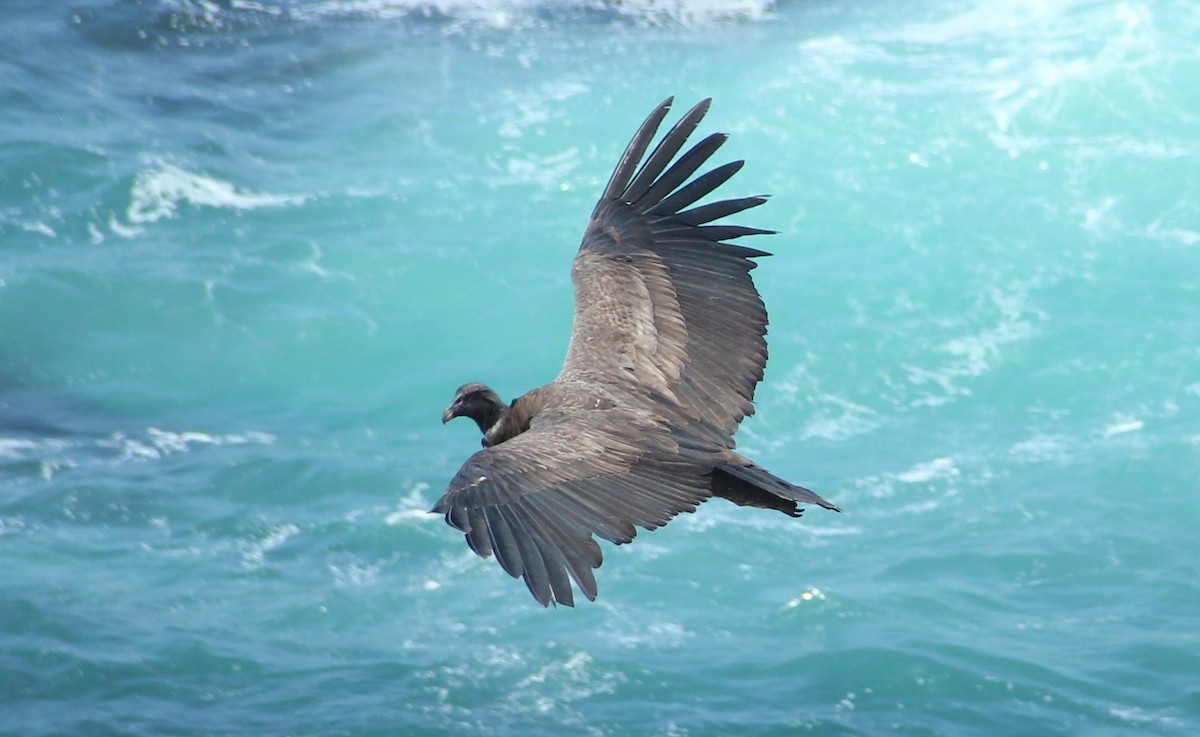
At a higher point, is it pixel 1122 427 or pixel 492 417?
pixel 1122 427

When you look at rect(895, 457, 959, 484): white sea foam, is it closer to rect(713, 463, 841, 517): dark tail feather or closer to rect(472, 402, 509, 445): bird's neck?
rect(472, 402, 509, 445): bird's neck

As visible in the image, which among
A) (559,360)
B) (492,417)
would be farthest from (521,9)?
(492,417)

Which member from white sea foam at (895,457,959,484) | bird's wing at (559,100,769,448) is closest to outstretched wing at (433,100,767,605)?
bird's wing at (559,100,769,448)

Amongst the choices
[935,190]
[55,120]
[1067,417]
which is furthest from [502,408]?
[55,120]

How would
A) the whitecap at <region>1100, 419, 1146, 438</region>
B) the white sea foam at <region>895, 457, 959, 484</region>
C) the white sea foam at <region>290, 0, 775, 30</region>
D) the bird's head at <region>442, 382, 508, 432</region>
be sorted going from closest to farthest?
the bird's head at <region>442, 382, 508, 432</region>, the white sea foam at <region>895, 457, 959, 484</region>, the whitecap at <region>1100, 419, 1146, 438</region>, the white sea foam at <region>290, 0, 775, 30</region>

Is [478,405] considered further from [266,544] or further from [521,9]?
[521,9]

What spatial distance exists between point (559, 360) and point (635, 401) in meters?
7.91

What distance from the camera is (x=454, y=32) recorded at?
66.5 feet

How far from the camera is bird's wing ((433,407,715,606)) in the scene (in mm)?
4891

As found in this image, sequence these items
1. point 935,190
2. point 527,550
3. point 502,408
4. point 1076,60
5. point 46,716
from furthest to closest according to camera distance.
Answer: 1. point 1076,60
2. point 935,190
3. point 46,716
4. point 502,408
5. point 527,550

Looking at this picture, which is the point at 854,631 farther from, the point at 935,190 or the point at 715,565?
the point at 935,190

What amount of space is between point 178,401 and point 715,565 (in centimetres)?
508

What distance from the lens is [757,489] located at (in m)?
5.93

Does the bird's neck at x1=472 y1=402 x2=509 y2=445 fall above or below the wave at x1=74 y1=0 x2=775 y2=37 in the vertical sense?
below
